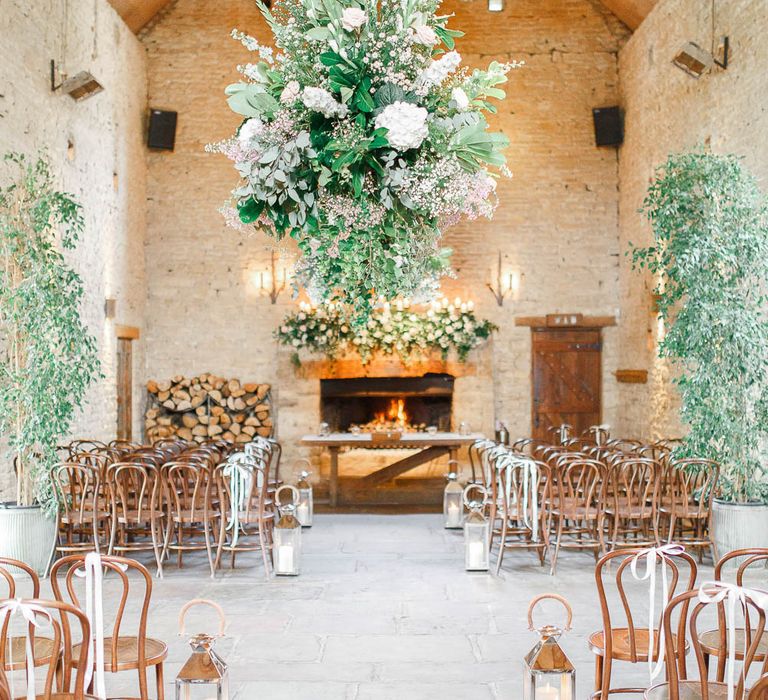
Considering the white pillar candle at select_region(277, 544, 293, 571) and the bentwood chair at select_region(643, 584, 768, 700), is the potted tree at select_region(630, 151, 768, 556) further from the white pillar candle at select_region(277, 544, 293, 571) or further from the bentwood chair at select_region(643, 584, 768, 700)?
the bentwood chair at select_region(643, 584, 768, 700)

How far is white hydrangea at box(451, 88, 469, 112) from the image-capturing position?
239cm

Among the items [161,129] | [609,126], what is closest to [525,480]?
[609,126]

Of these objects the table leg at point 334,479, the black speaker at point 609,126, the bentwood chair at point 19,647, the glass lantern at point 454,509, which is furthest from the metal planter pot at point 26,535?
the black speaker at point 609,126

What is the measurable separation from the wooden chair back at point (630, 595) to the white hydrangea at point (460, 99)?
4.81ft

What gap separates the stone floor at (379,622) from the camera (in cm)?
397

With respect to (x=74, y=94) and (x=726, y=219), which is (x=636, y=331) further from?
(x=74, y=94)

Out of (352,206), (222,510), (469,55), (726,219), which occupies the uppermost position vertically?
(469,55)

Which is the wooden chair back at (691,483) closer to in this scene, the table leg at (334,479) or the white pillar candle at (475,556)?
the white pillar candle at (475,556)

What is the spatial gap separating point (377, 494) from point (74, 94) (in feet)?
17.7

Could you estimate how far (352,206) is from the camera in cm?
235

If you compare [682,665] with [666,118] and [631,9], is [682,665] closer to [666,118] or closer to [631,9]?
[666,118]

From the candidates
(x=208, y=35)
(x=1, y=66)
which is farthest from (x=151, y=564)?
(x=208, y=35)

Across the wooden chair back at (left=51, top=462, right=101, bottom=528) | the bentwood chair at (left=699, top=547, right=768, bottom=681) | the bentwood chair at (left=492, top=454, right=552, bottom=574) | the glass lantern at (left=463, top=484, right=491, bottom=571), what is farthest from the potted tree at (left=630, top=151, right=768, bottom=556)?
the wooden chair back at (left=51, top=462, right=101, bottom=528)

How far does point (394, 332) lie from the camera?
10797 mm
